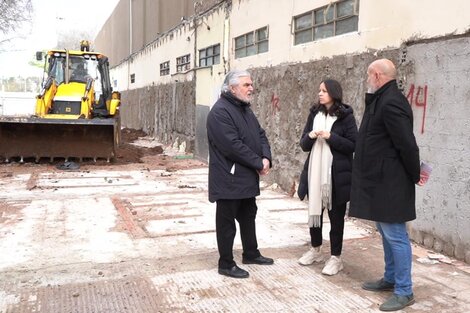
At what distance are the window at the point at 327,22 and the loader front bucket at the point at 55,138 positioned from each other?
5.14 meters

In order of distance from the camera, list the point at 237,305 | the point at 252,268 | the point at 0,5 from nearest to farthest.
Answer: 1. the point at 237,305
2. the point at 252,268
3. the point at 0,5

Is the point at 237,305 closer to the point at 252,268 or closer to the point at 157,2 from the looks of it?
the point at 252,268

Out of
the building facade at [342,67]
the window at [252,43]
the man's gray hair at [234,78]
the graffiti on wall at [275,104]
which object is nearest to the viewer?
the man's gray hair at [234,78]

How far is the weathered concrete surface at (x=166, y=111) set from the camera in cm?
1446

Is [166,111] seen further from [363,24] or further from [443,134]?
[443,134]

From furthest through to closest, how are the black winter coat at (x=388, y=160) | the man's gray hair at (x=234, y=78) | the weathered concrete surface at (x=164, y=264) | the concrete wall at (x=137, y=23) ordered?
the concrete wall at (x=137, y=23)
the man's gray hair at (x=234, y=78)
the weathered concrete surface at (x=164, y=264)
the black winter coat at (x=388, y=160)

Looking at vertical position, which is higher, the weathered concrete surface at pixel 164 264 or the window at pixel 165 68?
the window at pixel 165 68

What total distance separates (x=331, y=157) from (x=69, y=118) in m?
8.76

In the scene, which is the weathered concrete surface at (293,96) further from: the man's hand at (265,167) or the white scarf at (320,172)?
the man's hand at (265,167)

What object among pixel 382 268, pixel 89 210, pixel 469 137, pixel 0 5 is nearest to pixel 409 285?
pixel 382 268

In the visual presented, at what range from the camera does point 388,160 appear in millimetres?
3594

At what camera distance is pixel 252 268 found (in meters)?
4.58

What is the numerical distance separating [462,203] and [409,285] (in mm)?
1437

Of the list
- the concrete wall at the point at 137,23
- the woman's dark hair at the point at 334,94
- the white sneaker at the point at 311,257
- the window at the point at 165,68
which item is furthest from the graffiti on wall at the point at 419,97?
the window at the point at 165,68
